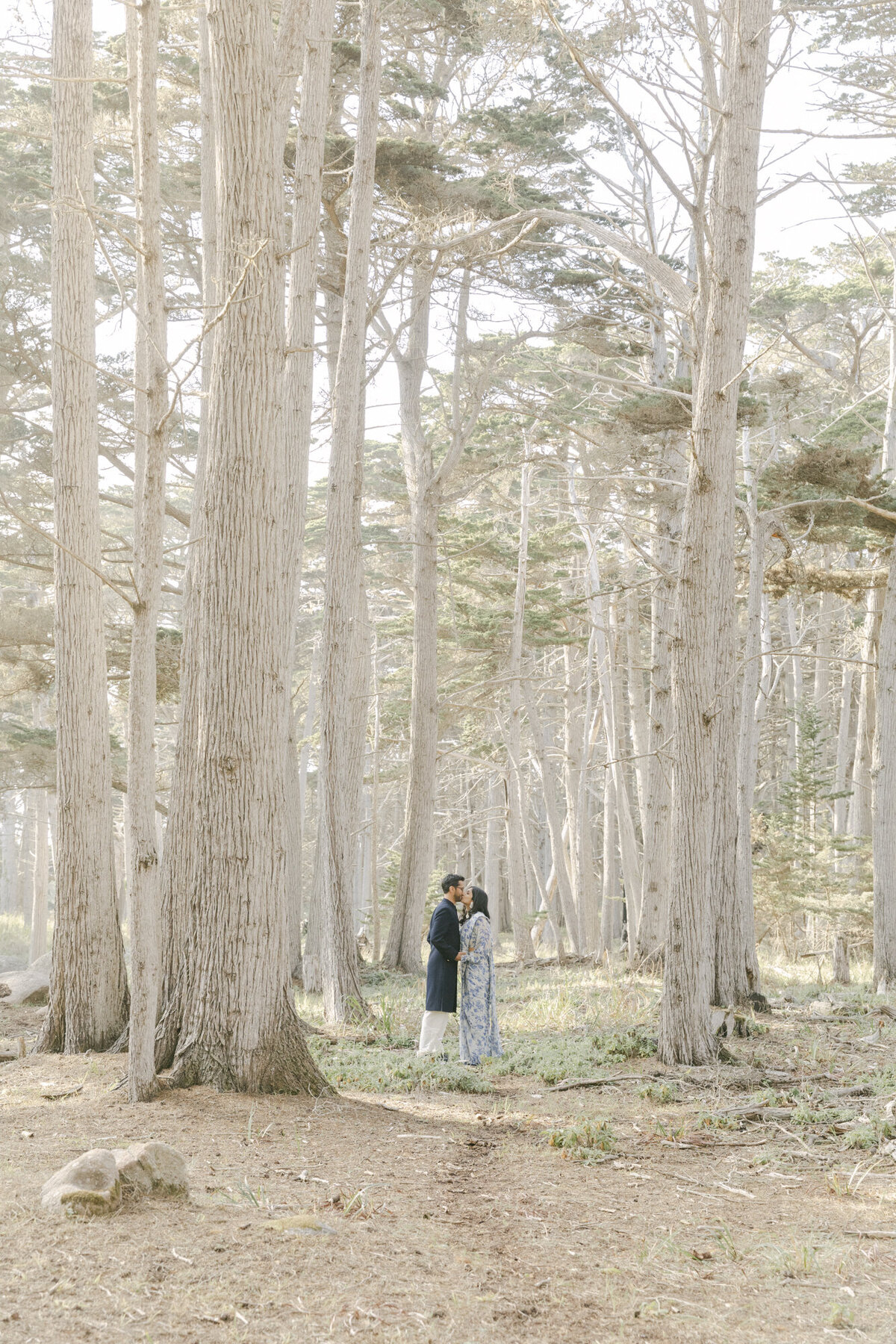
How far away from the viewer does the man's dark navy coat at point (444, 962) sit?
8141 mm

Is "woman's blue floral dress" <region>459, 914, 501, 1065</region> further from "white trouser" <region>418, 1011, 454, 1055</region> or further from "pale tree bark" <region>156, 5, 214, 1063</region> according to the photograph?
"pale tree bark" <region>156, 5, 214, 1063</region>

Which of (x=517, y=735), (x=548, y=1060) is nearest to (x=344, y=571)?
(x=548, y=1060)

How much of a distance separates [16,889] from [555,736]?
2112 cm

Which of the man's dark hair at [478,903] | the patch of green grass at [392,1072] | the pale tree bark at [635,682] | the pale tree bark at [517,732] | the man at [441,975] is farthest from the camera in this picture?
the pale tree bark at [517,732]

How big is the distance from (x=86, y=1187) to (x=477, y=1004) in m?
4.69

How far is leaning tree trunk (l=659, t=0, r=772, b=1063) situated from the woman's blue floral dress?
4.46 ft

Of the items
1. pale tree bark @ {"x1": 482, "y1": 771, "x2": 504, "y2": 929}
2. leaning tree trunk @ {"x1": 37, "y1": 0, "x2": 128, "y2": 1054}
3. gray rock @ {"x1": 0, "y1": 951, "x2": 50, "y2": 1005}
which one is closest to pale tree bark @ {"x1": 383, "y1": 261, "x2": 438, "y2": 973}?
gray rock @ {"x1": 0, "y1": 951, "x2": 50, "y2": 1005}

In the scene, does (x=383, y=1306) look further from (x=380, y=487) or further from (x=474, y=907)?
(x=380, y=487)

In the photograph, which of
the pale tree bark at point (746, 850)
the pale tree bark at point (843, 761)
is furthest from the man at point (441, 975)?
the pale tree bark at point (843, 761)

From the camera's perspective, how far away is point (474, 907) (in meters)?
8.37

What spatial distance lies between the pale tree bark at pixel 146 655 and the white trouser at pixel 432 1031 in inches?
113

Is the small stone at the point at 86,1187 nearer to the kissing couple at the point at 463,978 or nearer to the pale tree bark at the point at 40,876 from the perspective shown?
the kissing couple at the point at 463,978

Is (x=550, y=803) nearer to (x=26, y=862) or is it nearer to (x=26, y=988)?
(x=26, y=988)

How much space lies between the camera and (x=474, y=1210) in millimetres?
4336
